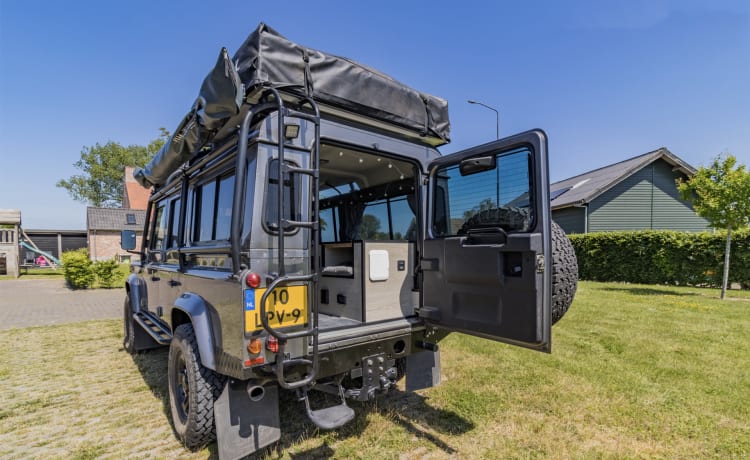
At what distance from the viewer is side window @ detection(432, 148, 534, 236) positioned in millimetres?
2512

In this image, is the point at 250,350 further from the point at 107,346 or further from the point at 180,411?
the point at 107,346

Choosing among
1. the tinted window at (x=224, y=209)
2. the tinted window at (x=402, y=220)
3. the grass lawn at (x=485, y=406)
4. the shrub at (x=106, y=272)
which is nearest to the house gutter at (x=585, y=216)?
the grass lawn at (x=485, y=406)

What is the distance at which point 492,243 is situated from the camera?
255 cm

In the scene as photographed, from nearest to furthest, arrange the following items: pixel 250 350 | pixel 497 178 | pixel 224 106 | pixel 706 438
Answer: pixel 250 350 < pixel 224 106 < pixel 497 178 < pixel 706 438

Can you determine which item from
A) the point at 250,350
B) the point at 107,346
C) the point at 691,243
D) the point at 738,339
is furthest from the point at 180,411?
the point at 691,243

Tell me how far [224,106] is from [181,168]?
1.38 metres

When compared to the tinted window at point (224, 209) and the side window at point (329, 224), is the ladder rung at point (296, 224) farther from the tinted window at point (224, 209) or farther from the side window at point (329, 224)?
the side window at point (329, 224)

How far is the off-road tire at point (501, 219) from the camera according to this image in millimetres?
2480

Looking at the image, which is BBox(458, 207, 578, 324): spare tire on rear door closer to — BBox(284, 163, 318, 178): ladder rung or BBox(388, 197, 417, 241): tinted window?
BBox(284, 163, 318, 178): ladder rung

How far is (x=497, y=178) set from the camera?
2709 mm

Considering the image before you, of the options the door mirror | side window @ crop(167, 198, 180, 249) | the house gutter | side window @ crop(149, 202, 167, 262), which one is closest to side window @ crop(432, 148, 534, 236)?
side window @ crop(167, 198, 180, 249)

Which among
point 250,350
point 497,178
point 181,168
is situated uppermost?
point 181,168

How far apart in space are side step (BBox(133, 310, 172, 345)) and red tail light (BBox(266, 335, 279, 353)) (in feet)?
5.19

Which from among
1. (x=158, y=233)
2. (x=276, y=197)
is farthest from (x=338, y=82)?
(x=158, y=233)
